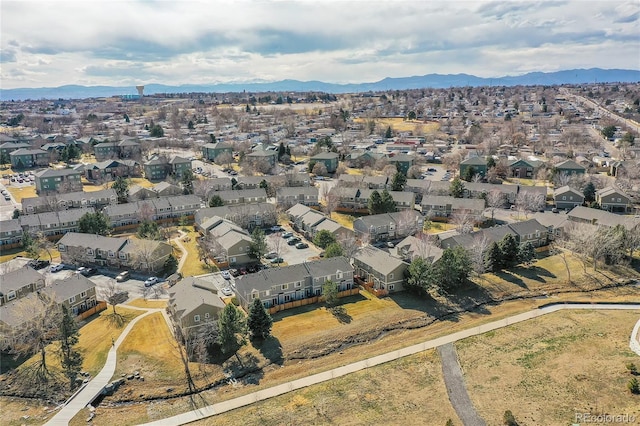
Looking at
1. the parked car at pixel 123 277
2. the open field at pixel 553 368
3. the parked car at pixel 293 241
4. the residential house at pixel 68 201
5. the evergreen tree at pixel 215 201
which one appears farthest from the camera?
the evergreen tree at pixel 215 201

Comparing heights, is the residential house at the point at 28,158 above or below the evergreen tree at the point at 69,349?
above

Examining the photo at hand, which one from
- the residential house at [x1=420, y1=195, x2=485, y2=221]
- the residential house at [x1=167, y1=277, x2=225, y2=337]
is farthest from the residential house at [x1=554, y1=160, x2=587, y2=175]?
the residential house at [x1=167, y1=277, x2=225, y2=337]

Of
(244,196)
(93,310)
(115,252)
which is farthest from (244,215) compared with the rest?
(93,310)

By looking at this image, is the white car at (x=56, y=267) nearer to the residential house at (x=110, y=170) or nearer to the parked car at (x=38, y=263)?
the parked car at (x=38, y=263)

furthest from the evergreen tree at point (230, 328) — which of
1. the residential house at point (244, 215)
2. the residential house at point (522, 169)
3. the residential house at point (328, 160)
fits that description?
the residential house at point (522, 169)

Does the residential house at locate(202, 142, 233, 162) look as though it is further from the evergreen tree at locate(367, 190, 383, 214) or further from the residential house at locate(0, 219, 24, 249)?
the residential house at locate(0, 219, 24, 249)
